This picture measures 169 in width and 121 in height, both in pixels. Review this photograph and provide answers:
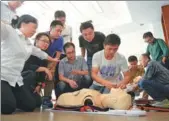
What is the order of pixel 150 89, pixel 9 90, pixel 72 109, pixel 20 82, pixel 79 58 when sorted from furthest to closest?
pixel 79 58, pixel 150 89, pixel 72 109, pixel 20 82, pixel 9 90

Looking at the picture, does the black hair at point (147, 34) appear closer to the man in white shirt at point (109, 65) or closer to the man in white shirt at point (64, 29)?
the man in white shirt at point (109, 65)

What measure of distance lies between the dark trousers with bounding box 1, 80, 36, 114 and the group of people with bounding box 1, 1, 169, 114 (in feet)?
0.05

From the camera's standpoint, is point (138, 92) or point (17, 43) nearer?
point (17, 43)

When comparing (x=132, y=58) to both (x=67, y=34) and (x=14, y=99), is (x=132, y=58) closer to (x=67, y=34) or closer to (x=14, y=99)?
(x=67, y=34)

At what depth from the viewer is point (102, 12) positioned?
266cm

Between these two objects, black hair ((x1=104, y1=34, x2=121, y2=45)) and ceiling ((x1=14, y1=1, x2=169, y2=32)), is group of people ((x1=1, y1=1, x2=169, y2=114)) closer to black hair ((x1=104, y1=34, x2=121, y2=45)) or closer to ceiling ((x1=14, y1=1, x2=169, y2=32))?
black hair ((x1=104, y1=34, x2=121, y2=45))

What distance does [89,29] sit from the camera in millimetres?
2016

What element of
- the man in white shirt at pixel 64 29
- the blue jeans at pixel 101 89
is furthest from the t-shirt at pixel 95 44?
the blue jeans at pixel 101 89

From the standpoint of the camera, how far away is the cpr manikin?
146 cm

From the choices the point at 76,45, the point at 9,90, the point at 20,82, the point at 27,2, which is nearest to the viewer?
the point at 9,90

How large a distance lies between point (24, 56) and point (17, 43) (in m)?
0.10

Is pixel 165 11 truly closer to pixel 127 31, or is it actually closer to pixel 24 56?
pixel 127 31

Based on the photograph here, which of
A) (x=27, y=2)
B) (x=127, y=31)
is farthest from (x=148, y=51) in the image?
(x=27, y=2)

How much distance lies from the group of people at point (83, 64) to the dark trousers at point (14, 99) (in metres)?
0.01
